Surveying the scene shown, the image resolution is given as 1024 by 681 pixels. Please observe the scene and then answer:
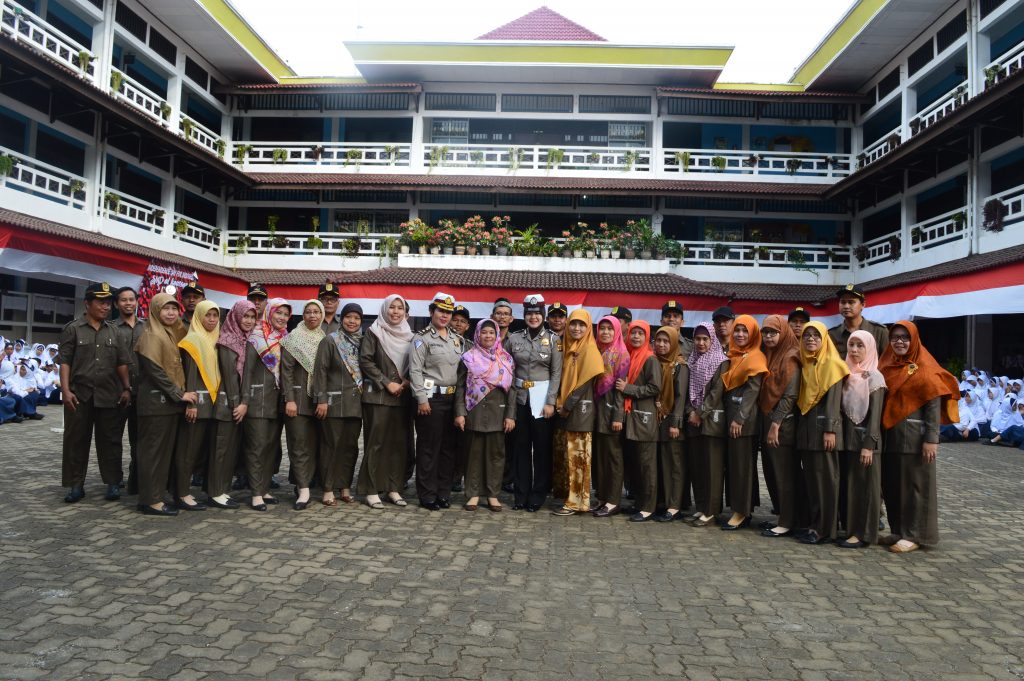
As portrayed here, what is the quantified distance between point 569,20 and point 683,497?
2264cm

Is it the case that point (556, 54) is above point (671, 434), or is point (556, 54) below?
above

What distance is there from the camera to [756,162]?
2064 cm

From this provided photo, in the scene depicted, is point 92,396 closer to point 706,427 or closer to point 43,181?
point 706,427

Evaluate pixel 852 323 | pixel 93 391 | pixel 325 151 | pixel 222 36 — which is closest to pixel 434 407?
pixel 93 391

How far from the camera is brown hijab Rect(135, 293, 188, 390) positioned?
5.38 metres

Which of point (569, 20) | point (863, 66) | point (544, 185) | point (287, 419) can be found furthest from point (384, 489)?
point (569, 20)

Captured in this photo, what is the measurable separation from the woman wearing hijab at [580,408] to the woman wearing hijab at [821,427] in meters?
1.73

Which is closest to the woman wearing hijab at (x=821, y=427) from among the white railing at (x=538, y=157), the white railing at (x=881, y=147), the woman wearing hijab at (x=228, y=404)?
the woman wearing hijab at (x=228, y=404)

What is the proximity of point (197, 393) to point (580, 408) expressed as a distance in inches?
132

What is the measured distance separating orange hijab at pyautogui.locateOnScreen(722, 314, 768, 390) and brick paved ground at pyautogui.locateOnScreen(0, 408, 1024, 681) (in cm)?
132

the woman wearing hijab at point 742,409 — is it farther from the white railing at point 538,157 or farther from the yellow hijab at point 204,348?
the white railing at point 538,157

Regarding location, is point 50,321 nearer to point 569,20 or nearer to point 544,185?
point 544,185

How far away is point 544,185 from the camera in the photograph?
64.5ft

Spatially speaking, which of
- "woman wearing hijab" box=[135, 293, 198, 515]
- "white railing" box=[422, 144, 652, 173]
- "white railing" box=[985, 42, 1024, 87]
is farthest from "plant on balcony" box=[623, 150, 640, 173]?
"woman wearing hijab" box=[135, 293, 198, 515]
